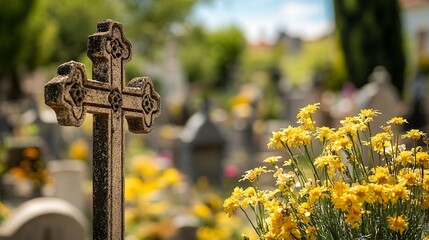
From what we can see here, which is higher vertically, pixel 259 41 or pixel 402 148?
pixel 259 41

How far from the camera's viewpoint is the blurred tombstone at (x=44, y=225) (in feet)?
17.5

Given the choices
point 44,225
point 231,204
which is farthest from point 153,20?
point 231,204

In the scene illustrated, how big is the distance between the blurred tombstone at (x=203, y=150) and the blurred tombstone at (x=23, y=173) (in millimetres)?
2335

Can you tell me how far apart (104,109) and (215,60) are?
48252 millimetres

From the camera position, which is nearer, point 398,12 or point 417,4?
point 398,12

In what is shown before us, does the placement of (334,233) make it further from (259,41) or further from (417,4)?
(259,41)

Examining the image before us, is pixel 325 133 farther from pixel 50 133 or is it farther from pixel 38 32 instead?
pixel 38 32

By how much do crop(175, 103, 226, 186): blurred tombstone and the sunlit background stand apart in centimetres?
2

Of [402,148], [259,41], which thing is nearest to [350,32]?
[402,148]

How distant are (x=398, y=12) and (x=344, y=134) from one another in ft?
63.2

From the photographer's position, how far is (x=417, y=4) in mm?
34344

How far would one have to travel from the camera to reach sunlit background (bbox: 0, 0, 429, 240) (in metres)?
9.23

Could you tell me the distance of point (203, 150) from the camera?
38.4 ft

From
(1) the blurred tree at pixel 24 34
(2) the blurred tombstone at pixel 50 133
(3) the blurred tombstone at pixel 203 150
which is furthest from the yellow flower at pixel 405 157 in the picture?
(1) the blurred tree at pixel 24 34
